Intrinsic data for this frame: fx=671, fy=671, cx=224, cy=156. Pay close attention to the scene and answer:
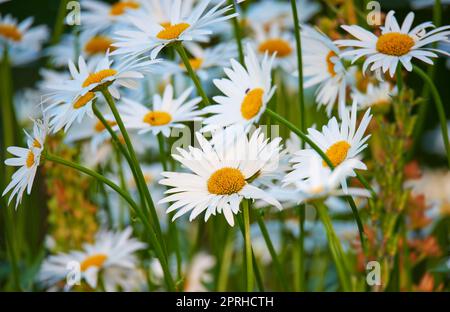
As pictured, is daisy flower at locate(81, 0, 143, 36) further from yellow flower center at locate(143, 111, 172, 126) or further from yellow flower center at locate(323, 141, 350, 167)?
yellow flower center at locate(323, 141, 350, 167)

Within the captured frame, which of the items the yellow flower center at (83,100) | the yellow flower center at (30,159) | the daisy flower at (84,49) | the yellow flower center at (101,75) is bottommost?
the yellow flower center at (30,159)

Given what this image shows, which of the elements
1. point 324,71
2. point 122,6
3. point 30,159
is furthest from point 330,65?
point 122,6

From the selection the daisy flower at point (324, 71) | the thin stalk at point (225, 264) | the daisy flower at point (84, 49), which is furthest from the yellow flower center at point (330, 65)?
the daisy flower at point (84, 49)

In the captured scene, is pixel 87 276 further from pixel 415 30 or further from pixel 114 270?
pixel 415 30

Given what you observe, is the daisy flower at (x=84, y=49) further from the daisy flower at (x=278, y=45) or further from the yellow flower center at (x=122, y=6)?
the daisy flower at (x=278, y=45)

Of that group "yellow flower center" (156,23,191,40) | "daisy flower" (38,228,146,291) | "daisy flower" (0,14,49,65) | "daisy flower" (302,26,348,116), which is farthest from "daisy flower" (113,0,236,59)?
"daisy flower" (0,14,49,65)

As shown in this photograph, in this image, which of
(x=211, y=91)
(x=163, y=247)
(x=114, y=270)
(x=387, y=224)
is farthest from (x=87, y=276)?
(x=211, y=91)

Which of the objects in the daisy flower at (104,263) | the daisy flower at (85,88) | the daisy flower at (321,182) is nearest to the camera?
the daisy flower at (321,182)
